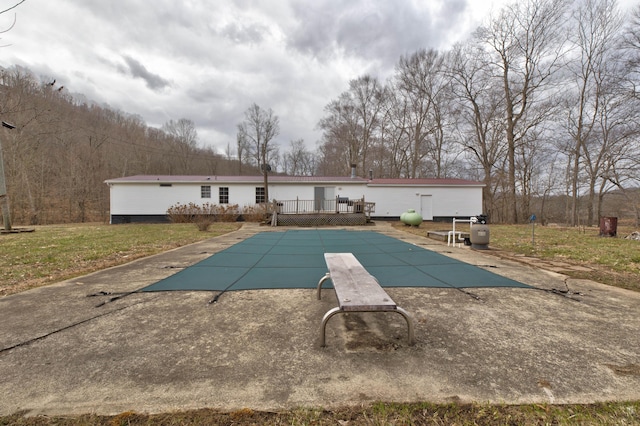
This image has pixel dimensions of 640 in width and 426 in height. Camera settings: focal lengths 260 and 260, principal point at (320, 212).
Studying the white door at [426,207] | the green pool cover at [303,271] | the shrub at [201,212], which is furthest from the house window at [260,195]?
the green pool cover at [303,271]

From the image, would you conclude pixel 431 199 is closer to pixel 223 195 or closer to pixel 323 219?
pixel 323 219

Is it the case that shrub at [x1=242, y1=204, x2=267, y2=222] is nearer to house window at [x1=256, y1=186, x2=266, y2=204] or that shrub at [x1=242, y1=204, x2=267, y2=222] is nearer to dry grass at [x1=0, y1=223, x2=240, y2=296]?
house window at [x1=256, y1=186, x2=266, y2=204]

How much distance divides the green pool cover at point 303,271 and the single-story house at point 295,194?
459 inches

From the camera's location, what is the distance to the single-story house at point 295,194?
17.5 meters

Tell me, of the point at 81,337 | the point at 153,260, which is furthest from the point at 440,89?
the point at 81,337

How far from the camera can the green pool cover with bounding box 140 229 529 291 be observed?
3.88 meters

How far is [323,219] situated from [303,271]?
10.0m

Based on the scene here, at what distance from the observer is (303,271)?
4.63m

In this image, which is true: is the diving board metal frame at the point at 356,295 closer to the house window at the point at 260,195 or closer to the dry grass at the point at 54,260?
the dry grass at the point at 54,260

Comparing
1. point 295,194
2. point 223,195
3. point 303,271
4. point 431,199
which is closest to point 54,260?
point 303,271

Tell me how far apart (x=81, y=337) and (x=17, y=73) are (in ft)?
82.0

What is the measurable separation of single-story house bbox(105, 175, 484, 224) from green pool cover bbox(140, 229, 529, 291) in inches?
459

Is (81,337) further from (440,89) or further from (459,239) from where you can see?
(440,89)

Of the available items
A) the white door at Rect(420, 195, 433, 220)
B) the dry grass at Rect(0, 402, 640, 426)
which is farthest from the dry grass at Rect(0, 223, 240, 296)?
the white door at Rect(420, 195, 433, 220)
